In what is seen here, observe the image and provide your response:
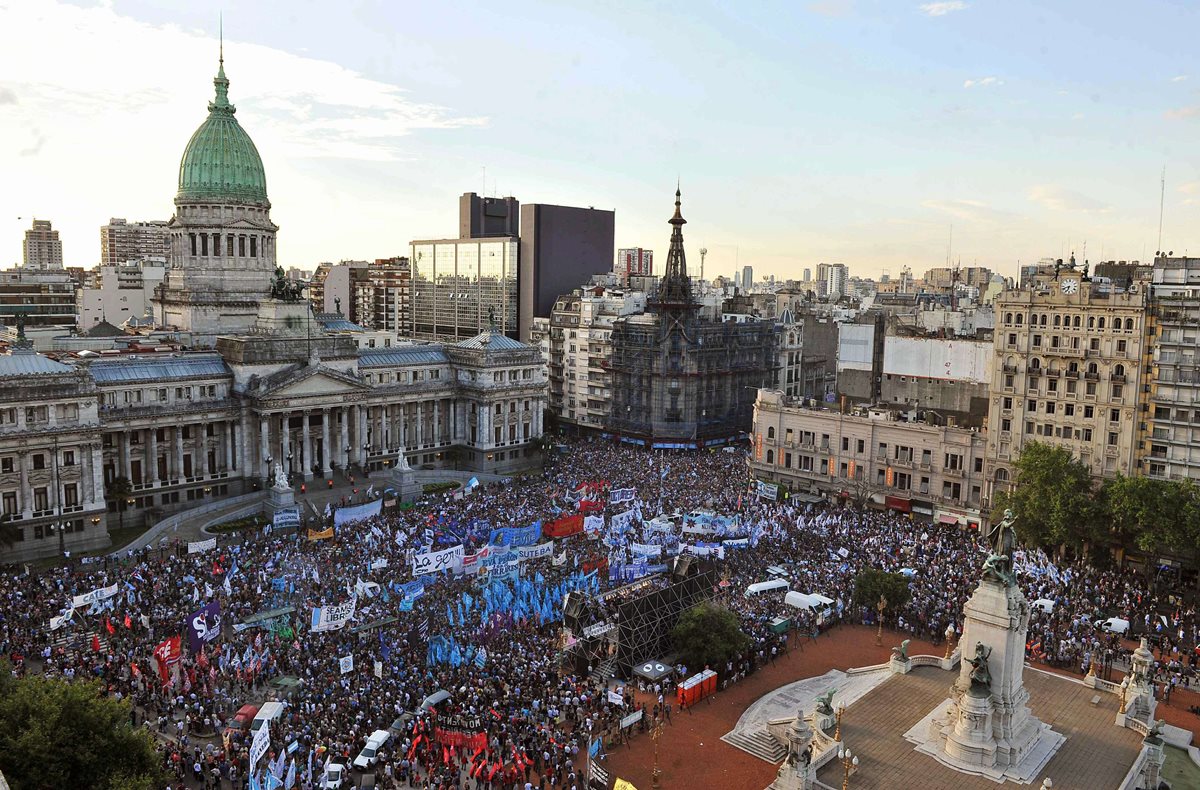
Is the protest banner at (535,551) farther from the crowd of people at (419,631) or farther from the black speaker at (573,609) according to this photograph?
the black speaker at (573,609)

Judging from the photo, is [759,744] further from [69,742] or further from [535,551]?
[69,742]

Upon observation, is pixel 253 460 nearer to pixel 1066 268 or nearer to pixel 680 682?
pixel 680 682

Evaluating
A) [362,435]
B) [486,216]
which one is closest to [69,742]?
[362,435]

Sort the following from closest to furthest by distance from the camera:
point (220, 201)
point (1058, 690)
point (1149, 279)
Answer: point (1058, 690), point (1149, 279), point (220, 201)

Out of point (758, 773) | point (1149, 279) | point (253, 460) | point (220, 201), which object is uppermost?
point (220, 201)

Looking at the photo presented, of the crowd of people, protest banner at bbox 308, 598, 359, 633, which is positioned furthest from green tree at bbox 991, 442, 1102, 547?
protest banner at bbox 308, 598, 359, 633

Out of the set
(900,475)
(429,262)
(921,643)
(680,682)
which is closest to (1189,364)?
(900,475)

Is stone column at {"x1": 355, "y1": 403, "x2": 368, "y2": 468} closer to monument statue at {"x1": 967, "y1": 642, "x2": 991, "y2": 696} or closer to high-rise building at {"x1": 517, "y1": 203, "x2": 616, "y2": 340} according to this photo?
monument statue at {"x1": 967, "y1": 642, "x2": 991, "y2": 696}
